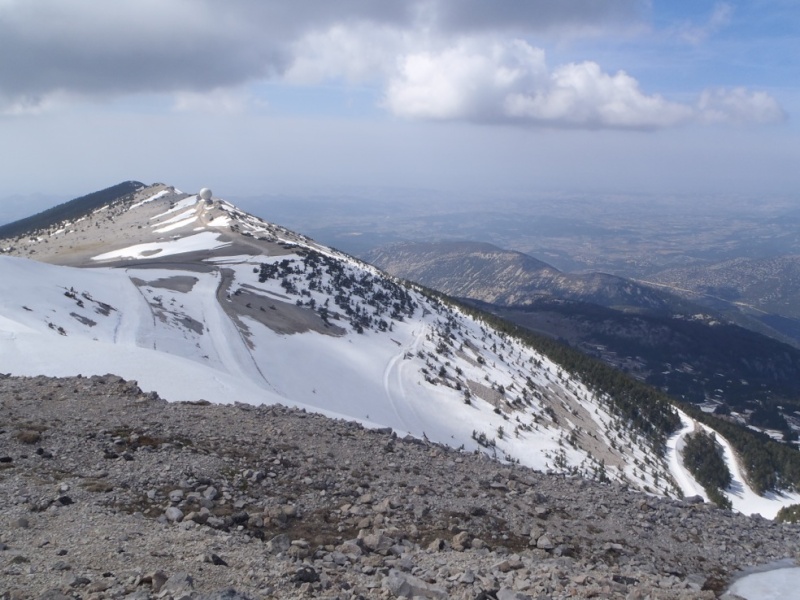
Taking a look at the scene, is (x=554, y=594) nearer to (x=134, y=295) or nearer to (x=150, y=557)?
(x=150, y=557)

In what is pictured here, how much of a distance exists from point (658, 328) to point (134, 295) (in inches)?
5990

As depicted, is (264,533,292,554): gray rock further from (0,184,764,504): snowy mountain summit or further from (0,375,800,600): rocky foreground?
(0,184,764,504): snowy mountain summit

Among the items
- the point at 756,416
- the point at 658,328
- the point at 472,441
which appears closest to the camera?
the point at 472,441

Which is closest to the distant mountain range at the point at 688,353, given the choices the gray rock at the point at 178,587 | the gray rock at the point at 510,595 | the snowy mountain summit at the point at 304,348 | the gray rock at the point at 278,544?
the snowy mountain summit at the point at 304,348

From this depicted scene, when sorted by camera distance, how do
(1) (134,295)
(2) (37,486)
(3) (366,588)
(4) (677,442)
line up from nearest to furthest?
1. (3) (366,588)
2. (2) (37,486)
3. (1) (134,295)
4. (4) (677,442)

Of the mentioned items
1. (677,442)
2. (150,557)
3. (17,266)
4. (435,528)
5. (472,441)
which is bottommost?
(677,442)

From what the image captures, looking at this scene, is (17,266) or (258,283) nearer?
(17,266)

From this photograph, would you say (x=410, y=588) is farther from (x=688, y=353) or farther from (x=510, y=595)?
(x=688, y=353)

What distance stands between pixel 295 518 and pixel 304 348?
33094 millimetres

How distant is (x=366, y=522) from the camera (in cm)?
1080

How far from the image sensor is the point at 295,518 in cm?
1066

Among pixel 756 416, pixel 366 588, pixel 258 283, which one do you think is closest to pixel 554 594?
pixel 366 588

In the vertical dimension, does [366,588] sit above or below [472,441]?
above

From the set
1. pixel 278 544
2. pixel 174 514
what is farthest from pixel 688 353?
pixel 174 514
